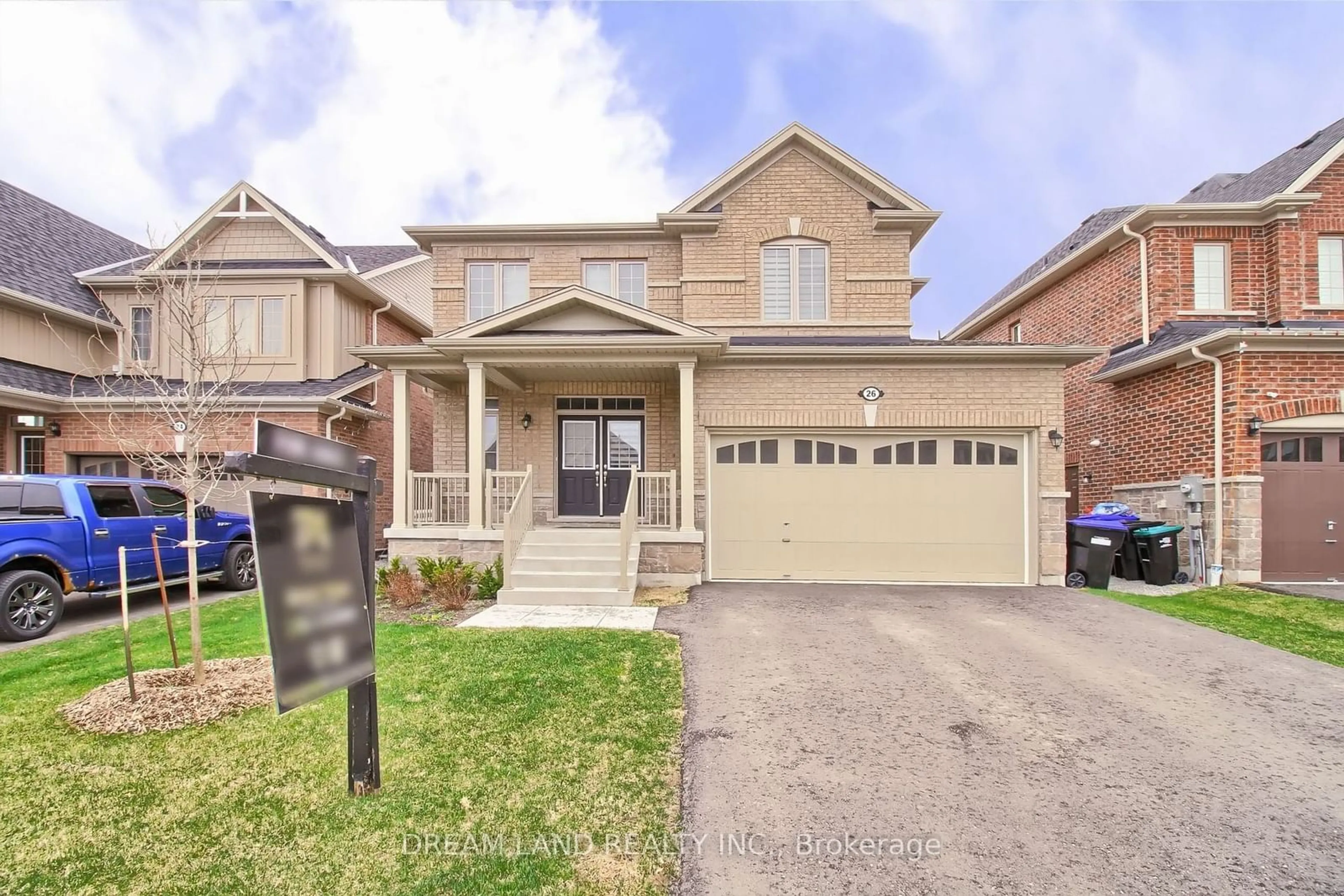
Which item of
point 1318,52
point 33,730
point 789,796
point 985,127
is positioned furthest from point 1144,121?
point 33,730

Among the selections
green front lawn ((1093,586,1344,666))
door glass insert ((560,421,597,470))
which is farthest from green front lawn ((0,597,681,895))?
green front lawn ((1093,586,1344,666))

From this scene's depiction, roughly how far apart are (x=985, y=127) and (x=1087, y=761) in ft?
96.6

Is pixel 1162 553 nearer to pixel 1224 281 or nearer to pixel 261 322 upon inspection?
pixel 1224 281

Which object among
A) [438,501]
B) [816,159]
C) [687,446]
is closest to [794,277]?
[816,159]

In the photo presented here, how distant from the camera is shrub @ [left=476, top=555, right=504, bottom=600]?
8945 mm

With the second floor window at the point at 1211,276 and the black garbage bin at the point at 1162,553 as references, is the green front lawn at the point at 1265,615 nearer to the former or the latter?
the black garbage bin at the point at 1162,553

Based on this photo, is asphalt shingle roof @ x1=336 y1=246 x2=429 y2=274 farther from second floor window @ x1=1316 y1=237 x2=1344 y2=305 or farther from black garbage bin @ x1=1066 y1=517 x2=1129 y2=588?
second floor window @ x1=1316 y1=237 x2=1344 y2=305

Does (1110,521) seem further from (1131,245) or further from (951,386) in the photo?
(1131,245)

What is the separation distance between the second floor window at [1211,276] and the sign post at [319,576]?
15.2 m

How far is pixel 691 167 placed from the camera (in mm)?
54406

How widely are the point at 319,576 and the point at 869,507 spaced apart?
8.89 metres

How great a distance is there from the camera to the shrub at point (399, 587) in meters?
8.56

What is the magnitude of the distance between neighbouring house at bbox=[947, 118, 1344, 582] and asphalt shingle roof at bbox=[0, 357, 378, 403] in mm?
15867

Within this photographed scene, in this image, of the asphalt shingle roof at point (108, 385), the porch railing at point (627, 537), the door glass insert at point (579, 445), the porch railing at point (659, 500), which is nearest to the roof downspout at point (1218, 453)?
the porch railing at point (659, 500)
